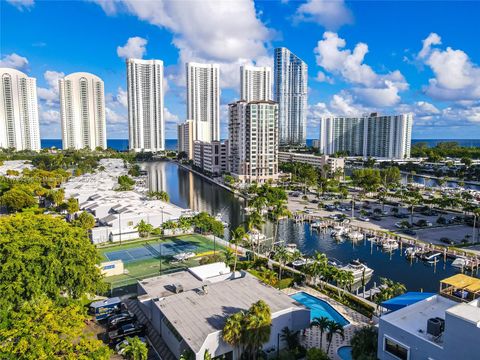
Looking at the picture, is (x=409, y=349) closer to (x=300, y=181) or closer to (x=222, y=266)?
(x=222, y=266)

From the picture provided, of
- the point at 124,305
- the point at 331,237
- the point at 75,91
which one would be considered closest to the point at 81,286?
the point at 124,305

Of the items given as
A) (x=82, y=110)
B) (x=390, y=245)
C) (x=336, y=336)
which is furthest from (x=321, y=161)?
(x=82, y=110)

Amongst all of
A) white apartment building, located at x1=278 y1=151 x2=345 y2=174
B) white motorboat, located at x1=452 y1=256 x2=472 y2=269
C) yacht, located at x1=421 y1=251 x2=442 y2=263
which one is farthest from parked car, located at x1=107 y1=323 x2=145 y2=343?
white apartment building, located at x1=278 y1=151 x2=345 y2=174

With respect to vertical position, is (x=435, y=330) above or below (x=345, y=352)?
above

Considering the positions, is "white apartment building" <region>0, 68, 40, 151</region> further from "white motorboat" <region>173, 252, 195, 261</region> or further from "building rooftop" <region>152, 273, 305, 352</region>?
"building rooftop" <region>152, 273, 305, 352</region>

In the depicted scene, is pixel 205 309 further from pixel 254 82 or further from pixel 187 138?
pixel 254 82

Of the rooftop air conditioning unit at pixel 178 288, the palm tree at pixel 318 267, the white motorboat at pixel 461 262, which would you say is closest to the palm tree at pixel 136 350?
the rooftop air conditioning unit at pixel 178 288

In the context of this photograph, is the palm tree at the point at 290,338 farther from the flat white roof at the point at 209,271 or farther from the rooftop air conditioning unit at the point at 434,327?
the flat white roof at the point at 209,271
